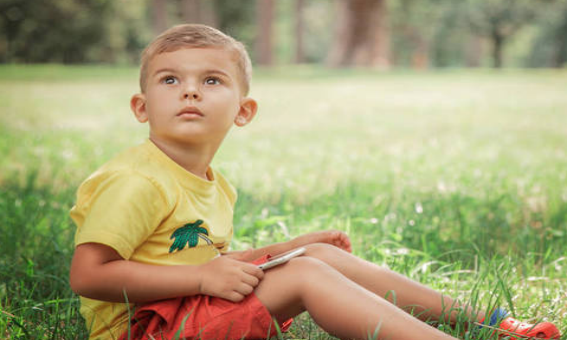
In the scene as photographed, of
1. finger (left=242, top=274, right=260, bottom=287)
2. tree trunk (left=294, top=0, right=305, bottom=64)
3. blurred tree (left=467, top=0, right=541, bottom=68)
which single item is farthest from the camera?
blurred tree (left=467, top=0, right=541, bottom=68)

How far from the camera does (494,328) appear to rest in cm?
187

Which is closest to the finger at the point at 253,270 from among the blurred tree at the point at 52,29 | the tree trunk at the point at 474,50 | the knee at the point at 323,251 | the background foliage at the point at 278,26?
Result: the knee at the point at 323,251

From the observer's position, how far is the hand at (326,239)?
2229mm

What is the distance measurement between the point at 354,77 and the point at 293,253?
14262 millimetres

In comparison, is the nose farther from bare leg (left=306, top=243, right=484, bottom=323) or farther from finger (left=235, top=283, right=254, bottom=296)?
bare leg (left=306, top=243, right=484, bottom=323)

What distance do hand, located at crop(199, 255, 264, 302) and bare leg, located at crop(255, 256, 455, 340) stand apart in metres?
0.08

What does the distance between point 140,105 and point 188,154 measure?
0.76 feet

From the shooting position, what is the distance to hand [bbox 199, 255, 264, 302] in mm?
1729

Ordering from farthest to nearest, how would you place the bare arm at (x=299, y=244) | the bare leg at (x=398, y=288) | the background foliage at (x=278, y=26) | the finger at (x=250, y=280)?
the background foliage at (x=278, y=26)
the bare arm at (x=299, y=244)
the bare leg at (x=398, y=288)
the finger at (x=250, y=280)

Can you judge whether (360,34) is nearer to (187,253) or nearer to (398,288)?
(398,288)

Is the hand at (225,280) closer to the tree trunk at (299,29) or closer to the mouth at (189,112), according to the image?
the mouth at (189,112)

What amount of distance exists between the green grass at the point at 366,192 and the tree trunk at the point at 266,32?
15606 millimetres

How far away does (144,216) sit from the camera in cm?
172

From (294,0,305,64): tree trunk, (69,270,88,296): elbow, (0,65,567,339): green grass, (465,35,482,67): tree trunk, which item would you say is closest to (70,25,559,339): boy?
(69,270,88,296): elbow
